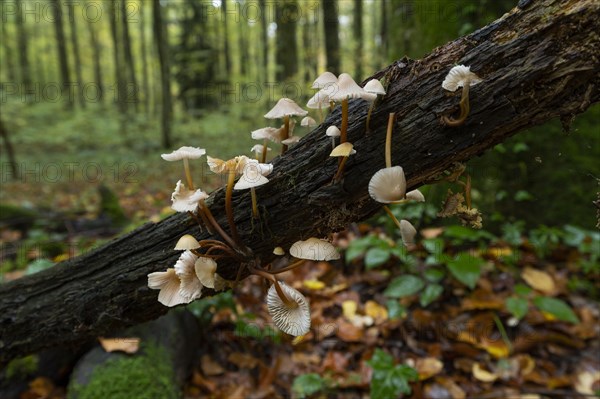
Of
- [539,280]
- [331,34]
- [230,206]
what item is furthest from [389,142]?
[331,34]

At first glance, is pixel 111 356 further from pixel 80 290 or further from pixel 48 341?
pixel 80 290

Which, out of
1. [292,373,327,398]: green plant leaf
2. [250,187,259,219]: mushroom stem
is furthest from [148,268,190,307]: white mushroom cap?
[292,373,327,398]: green plant leaf

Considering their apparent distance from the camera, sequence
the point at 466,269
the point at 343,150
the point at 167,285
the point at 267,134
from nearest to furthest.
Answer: the point at 343,150
the point at 167,285
the point at 267,134
the point at 466,269

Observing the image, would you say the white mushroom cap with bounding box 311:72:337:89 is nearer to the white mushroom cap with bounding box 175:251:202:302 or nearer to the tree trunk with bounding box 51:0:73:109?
the white mushroom cap with bounding box 175:251:202:302

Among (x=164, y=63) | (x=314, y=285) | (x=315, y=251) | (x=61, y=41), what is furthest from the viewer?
(x=61, y=41)

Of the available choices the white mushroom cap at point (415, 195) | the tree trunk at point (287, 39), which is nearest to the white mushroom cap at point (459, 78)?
the white mushroom cap at point (415, 195)

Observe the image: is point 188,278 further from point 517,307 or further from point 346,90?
point 517,307

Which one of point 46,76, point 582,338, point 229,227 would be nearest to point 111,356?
point 229,227
